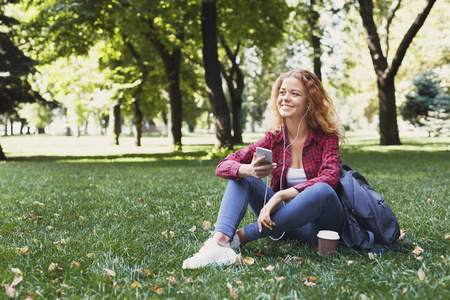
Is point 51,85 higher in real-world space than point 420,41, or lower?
lower

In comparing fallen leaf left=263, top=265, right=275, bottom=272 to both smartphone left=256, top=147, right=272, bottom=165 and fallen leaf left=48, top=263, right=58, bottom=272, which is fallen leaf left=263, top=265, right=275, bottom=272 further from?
fallen leaf left=48, top=263, right=58, bottom=272

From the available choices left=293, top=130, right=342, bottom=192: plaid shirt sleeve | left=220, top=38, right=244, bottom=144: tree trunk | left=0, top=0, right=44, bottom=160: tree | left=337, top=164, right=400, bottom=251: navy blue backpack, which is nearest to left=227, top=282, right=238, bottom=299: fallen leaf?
left=293, top=130, right=342, bottom=192: plaid shirt sleeve

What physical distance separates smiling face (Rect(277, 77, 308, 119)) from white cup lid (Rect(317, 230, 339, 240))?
0.97m

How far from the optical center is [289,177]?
3.55 metres

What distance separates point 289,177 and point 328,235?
594 mm

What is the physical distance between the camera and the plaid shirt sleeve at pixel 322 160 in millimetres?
3250

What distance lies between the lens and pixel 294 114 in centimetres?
349

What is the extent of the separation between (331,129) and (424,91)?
89.9ft

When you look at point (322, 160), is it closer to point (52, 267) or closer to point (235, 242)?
point (235, 242)

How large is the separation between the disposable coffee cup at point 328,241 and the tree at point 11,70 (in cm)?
1433

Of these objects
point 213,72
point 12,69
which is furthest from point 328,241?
point 12,69

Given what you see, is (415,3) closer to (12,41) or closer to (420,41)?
(420,41)

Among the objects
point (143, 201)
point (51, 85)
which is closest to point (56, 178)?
point (143, 201)

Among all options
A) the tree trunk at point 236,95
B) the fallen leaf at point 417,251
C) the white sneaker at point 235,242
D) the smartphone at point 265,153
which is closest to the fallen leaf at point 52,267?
the white sneaker at point 235,242
